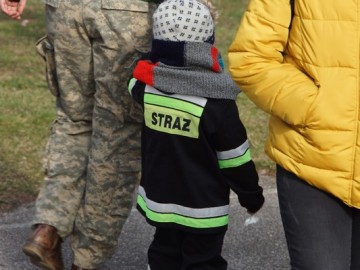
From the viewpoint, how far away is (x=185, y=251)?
3.86 metres

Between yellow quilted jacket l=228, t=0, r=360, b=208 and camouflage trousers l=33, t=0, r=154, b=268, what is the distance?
112 cm

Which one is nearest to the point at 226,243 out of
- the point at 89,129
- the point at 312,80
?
the point at 89,129

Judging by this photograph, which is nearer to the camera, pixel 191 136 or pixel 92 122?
pixel 191 136

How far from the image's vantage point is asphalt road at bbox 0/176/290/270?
486cm

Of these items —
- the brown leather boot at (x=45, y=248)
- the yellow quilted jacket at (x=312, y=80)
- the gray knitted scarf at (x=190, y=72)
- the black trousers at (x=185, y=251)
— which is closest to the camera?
the yellow quilted jacket at (x=312, y=80)

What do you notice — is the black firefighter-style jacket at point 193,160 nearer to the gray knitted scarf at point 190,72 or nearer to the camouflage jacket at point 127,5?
the gray knitted scarf at point 190,72

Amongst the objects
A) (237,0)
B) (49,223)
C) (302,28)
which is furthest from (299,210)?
(237,0)

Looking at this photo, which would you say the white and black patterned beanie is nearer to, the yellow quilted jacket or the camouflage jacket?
the camouflage jacket

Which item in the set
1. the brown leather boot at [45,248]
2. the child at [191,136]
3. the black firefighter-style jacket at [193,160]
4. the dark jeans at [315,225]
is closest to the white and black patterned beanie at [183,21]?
the child at [191,136]

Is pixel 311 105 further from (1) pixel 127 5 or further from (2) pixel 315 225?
(1) pixel 127 5

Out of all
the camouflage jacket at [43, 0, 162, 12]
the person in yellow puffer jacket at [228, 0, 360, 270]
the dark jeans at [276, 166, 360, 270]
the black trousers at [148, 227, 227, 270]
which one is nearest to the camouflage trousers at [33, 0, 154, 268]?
the camouflage jacket at [43, 0, 162, 12]

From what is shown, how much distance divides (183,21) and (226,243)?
183 cm

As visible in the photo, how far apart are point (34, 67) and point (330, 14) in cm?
645

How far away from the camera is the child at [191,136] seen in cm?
365
